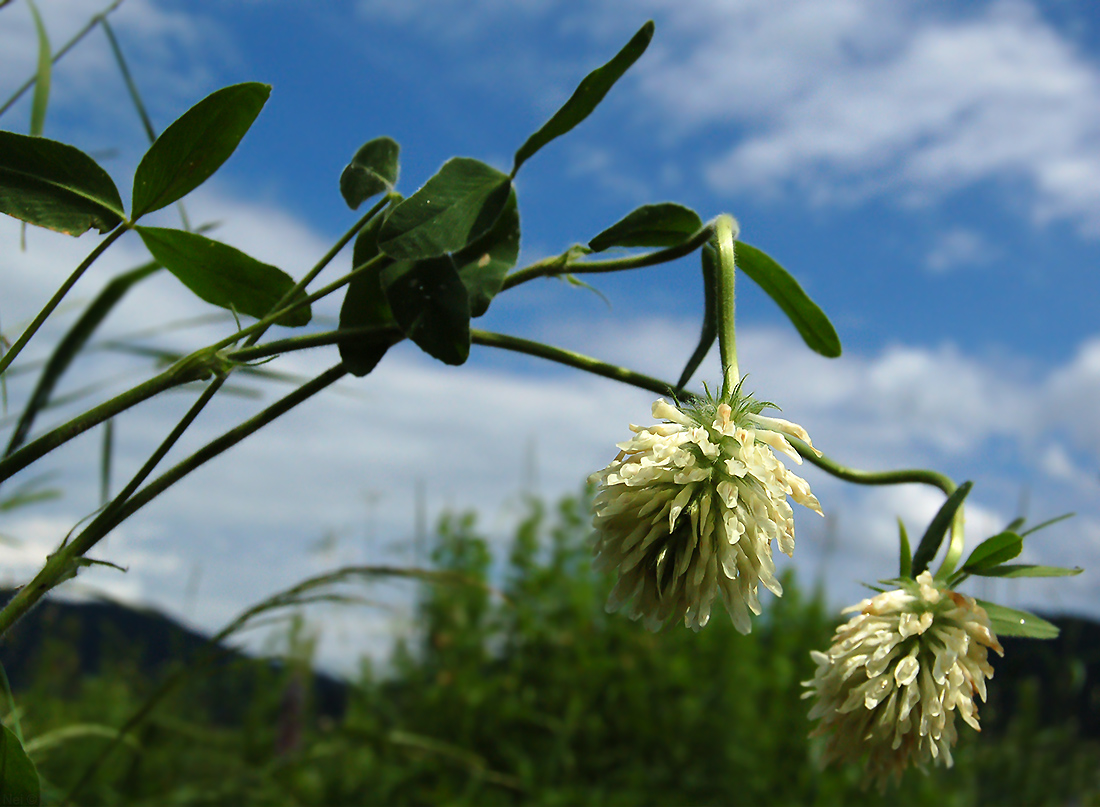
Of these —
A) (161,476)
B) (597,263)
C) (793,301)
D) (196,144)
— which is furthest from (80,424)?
(793,301)

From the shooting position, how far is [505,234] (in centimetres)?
51

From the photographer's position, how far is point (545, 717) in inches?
82.7

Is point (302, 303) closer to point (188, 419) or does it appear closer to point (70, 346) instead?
point (188, 419)

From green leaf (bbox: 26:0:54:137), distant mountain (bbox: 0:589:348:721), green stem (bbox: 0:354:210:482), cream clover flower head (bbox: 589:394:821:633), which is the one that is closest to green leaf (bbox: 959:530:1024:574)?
cream clover flower head (bbox: 589:394:821:633)

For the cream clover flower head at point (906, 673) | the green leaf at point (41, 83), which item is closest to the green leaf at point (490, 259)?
the cream clover flower head at point (906, 673)

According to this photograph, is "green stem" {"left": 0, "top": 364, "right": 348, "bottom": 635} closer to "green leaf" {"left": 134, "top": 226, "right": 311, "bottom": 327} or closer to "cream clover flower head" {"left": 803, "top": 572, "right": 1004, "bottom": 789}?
"green leaf" {"left": 134, "top": 226, "right": 311, "bottom": 327}

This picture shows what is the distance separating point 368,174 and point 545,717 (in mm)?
1771

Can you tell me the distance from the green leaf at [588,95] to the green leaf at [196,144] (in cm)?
14

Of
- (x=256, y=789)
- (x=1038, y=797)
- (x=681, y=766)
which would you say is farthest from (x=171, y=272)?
(x=1038, y=797)

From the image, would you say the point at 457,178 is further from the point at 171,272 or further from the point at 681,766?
the point at 681,766

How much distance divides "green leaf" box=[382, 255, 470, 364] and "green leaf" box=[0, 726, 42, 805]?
0.27 m

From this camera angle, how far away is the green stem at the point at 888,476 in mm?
529

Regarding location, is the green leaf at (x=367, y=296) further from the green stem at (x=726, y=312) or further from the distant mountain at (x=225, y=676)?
the distant mountain at (x=225, y=676)

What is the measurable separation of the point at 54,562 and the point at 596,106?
1.16 feet
